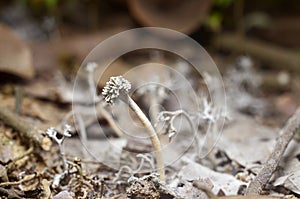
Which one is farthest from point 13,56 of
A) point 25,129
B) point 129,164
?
point 129,164

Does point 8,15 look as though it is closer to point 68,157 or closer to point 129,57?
point 129,57

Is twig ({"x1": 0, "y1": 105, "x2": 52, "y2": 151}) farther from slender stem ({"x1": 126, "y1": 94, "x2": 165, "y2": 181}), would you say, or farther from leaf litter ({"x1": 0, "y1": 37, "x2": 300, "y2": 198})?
slender stem ({"x1": 126, "y1": 94, "x2": 165, "y2": 181})

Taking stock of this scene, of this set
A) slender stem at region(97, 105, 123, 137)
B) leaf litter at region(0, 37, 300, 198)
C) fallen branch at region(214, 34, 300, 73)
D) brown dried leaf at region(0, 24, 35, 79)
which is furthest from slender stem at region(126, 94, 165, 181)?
fallen branch at region(214, 34, 300, 73)

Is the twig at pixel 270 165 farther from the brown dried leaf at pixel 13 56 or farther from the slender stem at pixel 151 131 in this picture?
the brown dried leaf at pixel 13 56

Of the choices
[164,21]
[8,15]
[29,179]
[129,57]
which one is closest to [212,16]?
[164,21]

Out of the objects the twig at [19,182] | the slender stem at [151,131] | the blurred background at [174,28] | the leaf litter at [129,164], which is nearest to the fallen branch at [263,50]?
the blurred background at [174,28]

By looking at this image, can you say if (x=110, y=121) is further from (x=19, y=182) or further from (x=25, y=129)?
(x=19, y=182)
